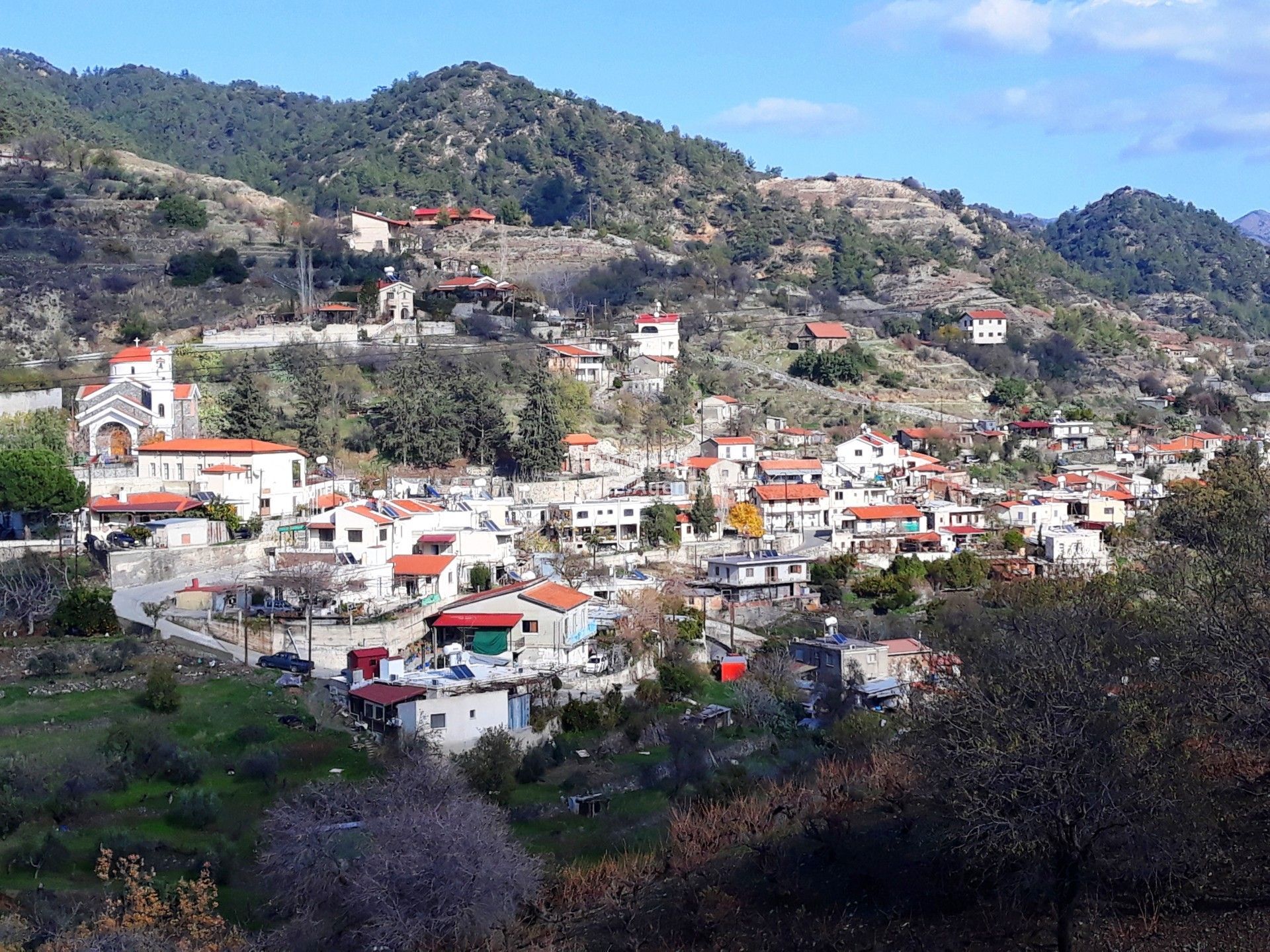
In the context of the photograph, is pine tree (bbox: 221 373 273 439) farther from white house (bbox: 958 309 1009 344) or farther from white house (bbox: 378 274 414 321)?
white house (bbox: 958 309 1009 344)

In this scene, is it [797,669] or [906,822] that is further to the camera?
[797,669]

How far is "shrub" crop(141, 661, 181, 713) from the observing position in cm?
1658

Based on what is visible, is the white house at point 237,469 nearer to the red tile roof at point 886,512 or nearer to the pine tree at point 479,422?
the pine tree at point 479,422

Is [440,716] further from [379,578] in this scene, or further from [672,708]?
[379,578]

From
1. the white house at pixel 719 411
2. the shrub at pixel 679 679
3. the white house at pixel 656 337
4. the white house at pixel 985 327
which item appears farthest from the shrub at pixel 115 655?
the white house at pixel 985 327

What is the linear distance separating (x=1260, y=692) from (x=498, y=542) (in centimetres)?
1871

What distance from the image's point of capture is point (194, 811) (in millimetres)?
13594

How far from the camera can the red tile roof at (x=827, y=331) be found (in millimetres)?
50844

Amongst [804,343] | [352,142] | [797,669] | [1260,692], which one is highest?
[352,142]

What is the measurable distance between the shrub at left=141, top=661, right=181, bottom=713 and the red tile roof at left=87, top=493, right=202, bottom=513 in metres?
8.64

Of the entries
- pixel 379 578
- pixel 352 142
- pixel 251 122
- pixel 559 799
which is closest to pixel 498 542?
pixel 379 578

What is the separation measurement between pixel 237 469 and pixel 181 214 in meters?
A: 28.2

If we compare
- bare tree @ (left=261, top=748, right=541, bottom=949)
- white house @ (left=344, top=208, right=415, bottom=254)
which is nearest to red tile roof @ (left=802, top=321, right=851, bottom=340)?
white house @ (left=344, top=208, right=415, bottom=254)

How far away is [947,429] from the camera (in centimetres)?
4222
